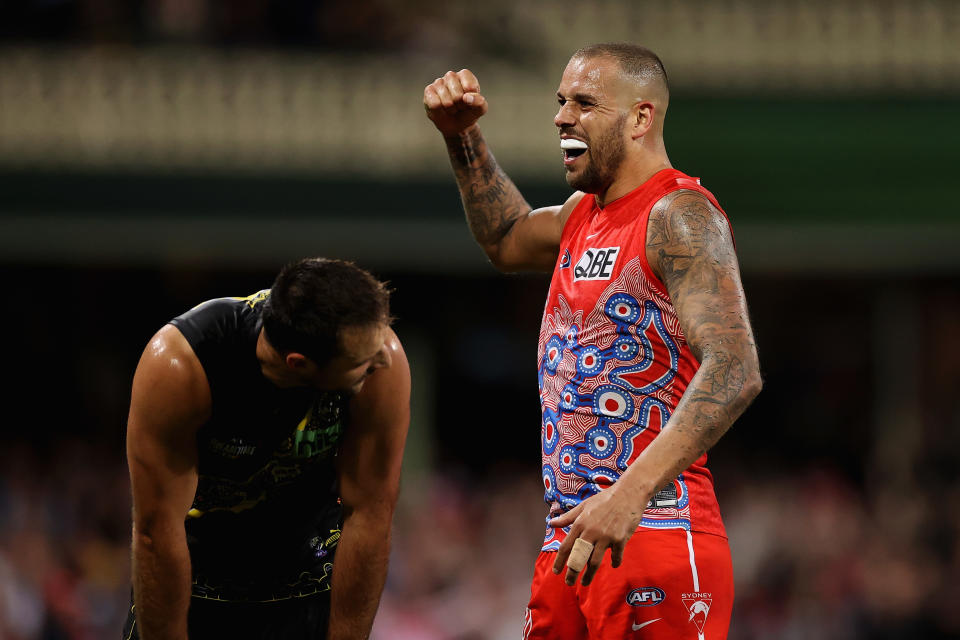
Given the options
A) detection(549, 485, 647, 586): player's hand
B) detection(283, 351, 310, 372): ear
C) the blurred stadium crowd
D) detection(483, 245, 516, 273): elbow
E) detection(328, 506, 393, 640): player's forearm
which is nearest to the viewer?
detection(549, 485, 647, 586): player's hand

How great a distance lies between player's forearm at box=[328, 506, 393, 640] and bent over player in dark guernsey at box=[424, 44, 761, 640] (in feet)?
1.76

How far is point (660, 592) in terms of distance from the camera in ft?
11.9

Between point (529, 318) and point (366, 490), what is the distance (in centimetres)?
1014

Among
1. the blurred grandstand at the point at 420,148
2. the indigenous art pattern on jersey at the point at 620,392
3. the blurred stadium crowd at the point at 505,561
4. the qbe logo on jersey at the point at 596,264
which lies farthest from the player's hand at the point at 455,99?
the blurred grandstand at the point at 420,148

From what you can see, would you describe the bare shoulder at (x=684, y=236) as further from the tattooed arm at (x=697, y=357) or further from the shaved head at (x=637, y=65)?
the shaved head at (x=637, y=65)

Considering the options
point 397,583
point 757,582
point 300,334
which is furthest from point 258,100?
point 300,334

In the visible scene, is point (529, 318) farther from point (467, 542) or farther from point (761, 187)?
point (467, 542)

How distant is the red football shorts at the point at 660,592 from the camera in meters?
3.62

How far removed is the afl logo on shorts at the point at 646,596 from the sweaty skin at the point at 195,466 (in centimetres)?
86

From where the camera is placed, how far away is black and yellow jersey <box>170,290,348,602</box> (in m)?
3.84

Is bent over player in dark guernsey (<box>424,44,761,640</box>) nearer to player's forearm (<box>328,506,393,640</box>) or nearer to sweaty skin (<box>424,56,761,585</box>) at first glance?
sweaty skin (<box>424,56,761,585</box>)

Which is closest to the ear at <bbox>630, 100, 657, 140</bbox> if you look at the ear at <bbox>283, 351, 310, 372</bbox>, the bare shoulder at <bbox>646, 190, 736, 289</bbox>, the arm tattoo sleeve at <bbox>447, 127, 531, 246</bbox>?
the bare shoulder at <bbox>646, 190, 736, 289</bbox>

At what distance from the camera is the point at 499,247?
4523mm

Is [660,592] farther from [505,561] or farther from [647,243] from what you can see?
[505,561]
